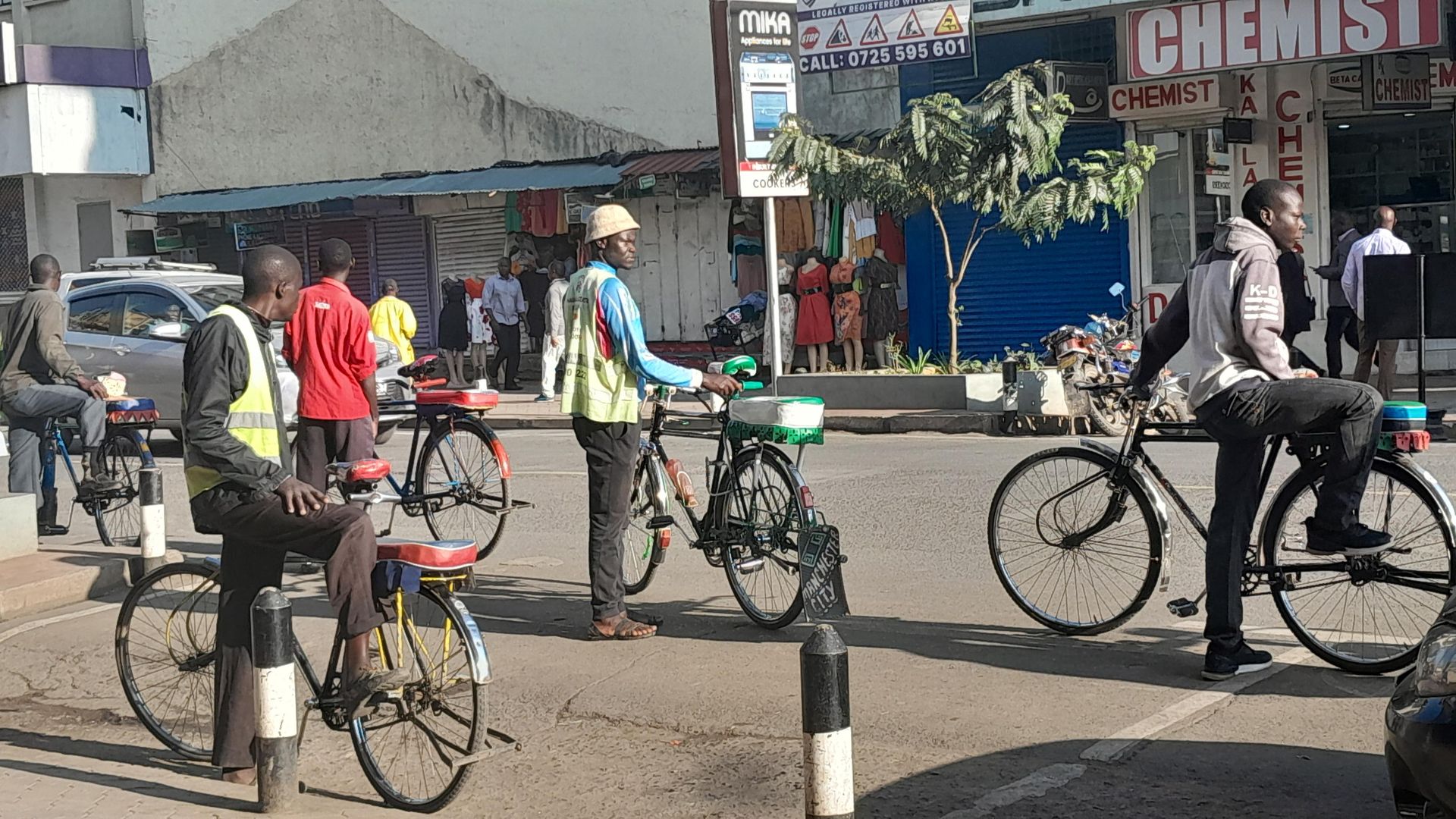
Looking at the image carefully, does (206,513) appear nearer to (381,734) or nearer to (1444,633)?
(381,734)

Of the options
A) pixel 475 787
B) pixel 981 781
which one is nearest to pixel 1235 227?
pixel 981 781

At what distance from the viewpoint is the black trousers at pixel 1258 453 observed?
5.83 m

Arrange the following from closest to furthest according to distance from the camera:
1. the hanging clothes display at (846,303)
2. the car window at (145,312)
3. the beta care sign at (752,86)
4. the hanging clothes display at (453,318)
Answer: the car window at (145,312)
the beta care sign at (752,86)
the hanging clothes display at (846,303)
the hanging clothes display at (453,318)

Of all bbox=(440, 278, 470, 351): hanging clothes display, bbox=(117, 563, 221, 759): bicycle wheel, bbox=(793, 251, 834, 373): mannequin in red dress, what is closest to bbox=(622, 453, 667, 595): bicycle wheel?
bbox=(117, 563, 221, 759): bicycle wheel

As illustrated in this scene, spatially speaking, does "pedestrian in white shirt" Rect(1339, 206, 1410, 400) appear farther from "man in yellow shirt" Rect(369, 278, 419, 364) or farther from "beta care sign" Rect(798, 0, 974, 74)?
"man in yellow shirt" Rect(369, 278, 419, 364)

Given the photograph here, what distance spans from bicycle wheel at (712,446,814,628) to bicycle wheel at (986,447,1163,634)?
0.88 metres

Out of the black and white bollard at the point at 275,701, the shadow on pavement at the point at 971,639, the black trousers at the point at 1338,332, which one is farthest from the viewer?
the black trousers at the point at 1338,332

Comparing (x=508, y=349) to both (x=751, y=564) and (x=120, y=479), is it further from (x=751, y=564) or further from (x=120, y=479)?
(x=751, y=564)

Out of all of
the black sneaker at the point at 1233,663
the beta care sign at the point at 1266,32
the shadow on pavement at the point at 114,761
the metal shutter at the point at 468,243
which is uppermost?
the beta care sign at the point at 1266,32

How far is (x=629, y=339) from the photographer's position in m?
7.07

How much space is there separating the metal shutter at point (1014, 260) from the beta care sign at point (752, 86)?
124 inches

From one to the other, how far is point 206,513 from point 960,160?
41.0ft

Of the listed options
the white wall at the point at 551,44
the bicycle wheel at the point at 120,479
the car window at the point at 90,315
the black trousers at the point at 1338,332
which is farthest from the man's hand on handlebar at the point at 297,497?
the white wall at the point at 551,44

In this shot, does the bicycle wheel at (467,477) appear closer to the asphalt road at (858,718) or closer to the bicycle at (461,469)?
the bicycle at (461,469)
